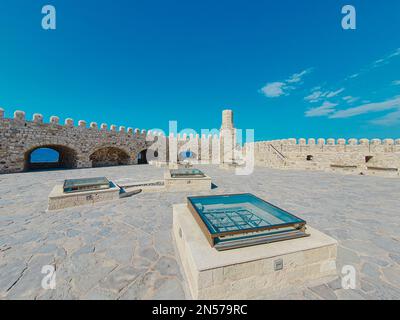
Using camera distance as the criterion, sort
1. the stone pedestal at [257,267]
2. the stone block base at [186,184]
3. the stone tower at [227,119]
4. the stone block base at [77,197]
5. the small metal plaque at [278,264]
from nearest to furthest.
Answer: the stone pedestal at [257,267] < the small metal plaque at [278,264] < the stone block base at [77,197] < the stone block base at [186,184] < the stone tower at [227,119]

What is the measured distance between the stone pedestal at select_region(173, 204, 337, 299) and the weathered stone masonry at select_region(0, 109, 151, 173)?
17.4 metres

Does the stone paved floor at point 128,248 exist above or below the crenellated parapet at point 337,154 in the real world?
below

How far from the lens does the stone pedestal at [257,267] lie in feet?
6.32

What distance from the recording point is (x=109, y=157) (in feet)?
69.5

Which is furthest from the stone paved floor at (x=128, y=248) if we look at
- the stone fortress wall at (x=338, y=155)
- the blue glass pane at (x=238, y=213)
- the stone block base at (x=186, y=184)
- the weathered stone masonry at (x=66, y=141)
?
the stone fortress wall at (x=338, y=155)

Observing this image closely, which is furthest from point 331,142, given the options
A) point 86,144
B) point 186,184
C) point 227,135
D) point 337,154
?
point 86,144

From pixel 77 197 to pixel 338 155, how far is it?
888 inches

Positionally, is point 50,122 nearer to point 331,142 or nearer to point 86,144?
point 86,144

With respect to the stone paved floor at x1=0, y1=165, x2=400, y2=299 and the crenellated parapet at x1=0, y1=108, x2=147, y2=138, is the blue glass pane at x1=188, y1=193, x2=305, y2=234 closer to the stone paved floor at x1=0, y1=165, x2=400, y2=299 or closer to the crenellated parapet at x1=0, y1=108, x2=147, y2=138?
the stone paved floor at x1=0, y1=165, x2=400, y2=299

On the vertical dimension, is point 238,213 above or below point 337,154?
below

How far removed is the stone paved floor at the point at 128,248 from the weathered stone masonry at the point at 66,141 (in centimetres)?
1012

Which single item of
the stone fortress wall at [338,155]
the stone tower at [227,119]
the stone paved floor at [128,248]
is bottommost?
the stone paved floor at [128,248]

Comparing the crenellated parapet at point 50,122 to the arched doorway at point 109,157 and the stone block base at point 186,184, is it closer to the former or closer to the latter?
the arched doorway at point 109,157
